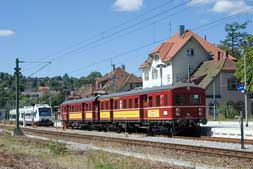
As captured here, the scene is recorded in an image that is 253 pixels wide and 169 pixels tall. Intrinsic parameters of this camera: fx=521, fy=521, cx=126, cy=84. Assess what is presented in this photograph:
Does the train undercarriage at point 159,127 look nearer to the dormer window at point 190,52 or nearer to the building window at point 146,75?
the dormer window at point 190,52

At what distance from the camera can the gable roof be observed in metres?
78.9

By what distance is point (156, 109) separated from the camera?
32469 millimetres

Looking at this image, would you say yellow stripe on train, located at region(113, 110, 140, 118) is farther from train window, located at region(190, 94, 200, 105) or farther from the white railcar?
the white railcar

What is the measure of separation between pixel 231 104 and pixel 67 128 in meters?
24.3

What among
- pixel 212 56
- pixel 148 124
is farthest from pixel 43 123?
pixel 148 124

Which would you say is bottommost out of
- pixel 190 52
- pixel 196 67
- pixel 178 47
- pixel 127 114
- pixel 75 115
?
pixel 75 115

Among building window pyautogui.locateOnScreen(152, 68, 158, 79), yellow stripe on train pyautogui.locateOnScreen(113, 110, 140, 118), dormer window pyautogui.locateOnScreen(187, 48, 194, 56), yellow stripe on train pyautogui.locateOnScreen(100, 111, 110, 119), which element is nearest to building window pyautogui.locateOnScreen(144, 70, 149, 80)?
building window pyautogui.locateOnScreen(152, 68, 158, 79)

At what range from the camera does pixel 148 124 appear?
3406 cm

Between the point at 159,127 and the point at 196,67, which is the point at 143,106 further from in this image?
the point at 196,67

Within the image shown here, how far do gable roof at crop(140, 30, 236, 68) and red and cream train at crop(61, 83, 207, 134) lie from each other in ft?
122

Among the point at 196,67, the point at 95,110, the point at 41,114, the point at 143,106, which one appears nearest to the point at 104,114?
the point at 95,110

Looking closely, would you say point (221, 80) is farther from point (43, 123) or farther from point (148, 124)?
point (148, 124)

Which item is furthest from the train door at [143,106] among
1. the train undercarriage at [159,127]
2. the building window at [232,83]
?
the building window at [232,83]

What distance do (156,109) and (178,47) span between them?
47.3m
